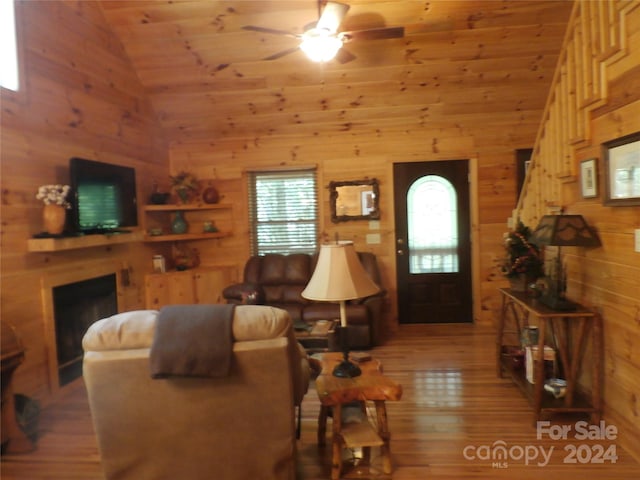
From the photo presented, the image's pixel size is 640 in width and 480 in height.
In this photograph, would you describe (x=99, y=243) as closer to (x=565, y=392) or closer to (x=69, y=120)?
(x=69, y=120)

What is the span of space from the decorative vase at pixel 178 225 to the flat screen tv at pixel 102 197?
68 cm

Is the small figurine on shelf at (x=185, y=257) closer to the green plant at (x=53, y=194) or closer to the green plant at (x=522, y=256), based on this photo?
the green plant at (x=53, y=194)

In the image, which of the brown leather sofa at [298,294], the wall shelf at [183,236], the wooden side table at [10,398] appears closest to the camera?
the wooden side table at [10,398]

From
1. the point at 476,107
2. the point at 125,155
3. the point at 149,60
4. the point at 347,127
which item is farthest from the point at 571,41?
the point at 125,155

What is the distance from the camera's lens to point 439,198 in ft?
17.7

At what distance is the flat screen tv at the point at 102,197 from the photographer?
3623mm

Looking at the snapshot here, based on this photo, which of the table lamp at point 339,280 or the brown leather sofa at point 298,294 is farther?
the brown leather sofa at point 298,294

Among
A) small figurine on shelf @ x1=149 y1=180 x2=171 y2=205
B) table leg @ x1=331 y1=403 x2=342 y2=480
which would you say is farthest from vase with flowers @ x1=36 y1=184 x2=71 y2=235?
table leg @ x1=331 y1=403 x2=342 y2=480

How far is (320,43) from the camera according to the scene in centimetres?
314

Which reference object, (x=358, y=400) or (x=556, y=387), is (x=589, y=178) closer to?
(x=556, y=387)

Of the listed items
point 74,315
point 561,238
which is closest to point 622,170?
point 561,238

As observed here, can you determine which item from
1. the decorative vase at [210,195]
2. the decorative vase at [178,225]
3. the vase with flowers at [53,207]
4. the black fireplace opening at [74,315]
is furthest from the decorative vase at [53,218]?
the decorative vase at [210,195]

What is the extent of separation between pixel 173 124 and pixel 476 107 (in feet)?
12.3

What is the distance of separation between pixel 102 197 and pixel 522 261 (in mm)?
3740
